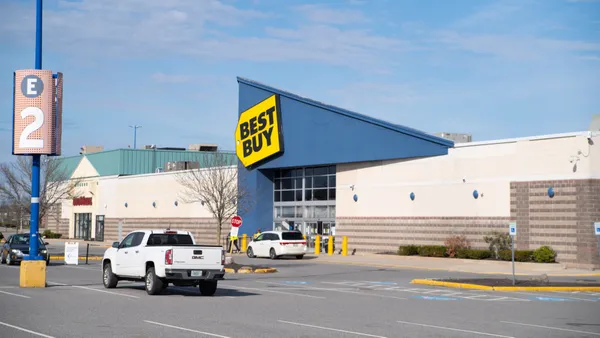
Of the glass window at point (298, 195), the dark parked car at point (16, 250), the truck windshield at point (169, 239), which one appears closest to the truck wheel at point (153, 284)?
the truck windshield at point (169, 239)

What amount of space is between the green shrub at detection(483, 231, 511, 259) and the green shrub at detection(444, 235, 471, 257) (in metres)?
1.58

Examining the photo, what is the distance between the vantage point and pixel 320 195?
5128 cm

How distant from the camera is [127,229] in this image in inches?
2766

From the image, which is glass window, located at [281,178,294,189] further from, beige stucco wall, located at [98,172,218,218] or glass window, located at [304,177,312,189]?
beige stucco wall, located at [98,172,218,218]

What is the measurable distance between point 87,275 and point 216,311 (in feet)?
47.0

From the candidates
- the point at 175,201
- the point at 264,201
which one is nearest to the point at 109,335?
the point at 264,201

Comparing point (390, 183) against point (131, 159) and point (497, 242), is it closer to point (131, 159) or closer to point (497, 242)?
point (497, 242)

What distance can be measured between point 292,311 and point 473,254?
74.2ft

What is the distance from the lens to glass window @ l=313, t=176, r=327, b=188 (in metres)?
50.8

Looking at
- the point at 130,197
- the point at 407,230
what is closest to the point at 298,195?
the point at 407,230

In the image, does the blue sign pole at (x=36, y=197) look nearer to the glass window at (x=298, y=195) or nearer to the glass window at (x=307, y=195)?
the glass window at (x=307, y=195)

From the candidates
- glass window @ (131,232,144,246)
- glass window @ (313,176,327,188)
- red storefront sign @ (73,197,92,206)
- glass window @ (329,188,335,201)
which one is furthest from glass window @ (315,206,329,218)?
red storefront sign @ (73,197,92,206)

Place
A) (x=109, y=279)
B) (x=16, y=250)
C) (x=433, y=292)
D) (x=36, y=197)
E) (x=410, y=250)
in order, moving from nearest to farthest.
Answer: (x=36, y=197)
(x=109, y=279)
(x=433, y=292)
(x=16, y=250)
(x=410, y=250)

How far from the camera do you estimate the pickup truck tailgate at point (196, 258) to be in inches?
821
